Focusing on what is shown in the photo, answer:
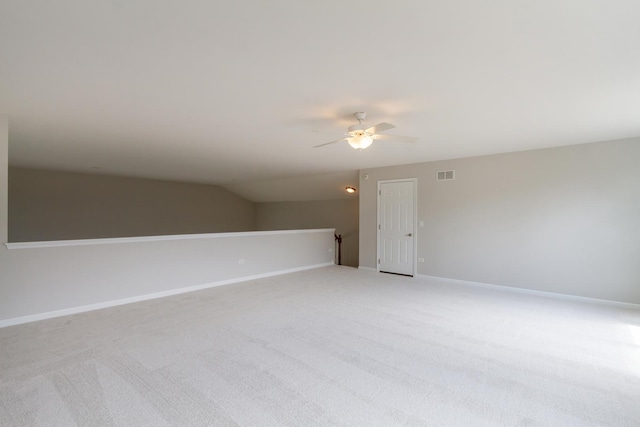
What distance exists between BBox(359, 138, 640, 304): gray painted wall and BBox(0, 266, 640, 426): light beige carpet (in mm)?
606

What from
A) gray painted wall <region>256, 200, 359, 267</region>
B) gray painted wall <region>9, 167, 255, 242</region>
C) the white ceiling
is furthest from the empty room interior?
gray painted wall <region>256, 200, 359, 267</region>

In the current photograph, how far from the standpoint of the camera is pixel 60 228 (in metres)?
7.64

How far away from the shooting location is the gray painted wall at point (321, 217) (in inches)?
352

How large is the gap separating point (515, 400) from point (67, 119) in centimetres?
508

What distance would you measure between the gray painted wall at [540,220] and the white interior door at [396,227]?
0.22 m

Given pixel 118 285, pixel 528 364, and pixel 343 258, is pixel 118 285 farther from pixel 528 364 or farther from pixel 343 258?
pixel 343 258

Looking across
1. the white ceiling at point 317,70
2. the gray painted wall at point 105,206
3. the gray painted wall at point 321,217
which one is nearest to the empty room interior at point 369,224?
the white ceiling at point 317,70

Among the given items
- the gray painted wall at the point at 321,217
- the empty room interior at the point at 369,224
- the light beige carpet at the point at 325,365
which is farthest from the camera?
the gray painted wall at the point at 321,217

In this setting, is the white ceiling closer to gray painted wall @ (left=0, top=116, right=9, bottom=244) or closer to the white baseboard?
gray painted wall @ (left=0, top=116, right=9, bottom=244)

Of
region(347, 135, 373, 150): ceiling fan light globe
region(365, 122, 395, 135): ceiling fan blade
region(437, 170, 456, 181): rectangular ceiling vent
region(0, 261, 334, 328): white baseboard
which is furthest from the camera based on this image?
region(437, 170, 456, 181): rectangular ceiling vent

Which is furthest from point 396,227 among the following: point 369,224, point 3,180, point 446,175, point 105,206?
point 105,206

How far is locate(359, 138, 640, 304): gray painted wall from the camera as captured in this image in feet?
13.9

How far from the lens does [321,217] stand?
964 cm

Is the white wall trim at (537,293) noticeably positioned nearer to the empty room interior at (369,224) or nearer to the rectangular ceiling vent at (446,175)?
the empty room interior at (369,224)
